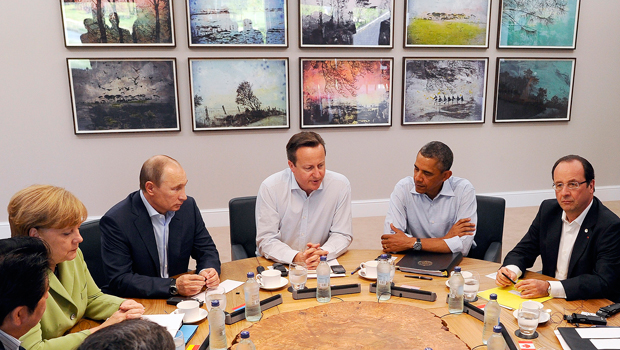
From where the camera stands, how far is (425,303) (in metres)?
1.86

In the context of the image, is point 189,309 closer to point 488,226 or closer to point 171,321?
point 171,321

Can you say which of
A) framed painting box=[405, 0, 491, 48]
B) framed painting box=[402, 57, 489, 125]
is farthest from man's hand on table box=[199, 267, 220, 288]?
framed painting box=[405, 0, 491, 48]

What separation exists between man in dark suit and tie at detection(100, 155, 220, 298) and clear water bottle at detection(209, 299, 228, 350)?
43 centimetres

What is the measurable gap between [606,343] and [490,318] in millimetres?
391

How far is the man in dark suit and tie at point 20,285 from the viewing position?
1.22 metres

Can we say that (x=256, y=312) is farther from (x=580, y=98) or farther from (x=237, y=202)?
(x=580, y=98)

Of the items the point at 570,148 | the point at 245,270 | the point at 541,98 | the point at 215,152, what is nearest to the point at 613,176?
the point at 570,148

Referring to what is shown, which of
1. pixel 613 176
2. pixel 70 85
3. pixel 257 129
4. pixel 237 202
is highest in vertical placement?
pixel 70 85

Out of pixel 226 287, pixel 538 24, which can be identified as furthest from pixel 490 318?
pixel 538 24

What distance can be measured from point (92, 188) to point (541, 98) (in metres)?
5.62

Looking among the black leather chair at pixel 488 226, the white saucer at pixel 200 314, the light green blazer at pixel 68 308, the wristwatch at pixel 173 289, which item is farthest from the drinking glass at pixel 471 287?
the light green blazer at pixel 68 308

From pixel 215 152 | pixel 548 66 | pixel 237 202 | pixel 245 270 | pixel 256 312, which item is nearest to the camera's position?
pixel 256 312

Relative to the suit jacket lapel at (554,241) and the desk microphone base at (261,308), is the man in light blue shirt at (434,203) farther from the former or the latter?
the desk microphone base at (261,308)

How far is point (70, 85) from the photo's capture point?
4570mm
